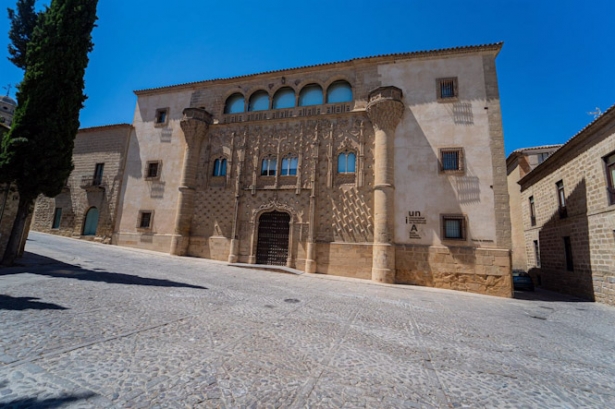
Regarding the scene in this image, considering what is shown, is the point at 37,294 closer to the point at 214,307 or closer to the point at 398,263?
the point at 214,307

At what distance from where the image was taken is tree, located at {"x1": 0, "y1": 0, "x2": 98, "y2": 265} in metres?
8.56

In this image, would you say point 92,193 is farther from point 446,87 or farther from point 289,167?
point 446,87

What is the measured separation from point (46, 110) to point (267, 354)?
10936 mm

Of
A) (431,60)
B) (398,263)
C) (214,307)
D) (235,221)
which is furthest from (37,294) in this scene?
(431,60)

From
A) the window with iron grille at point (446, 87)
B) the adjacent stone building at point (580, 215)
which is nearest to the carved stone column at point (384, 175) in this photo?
the window with iron grille at point (446, 87)

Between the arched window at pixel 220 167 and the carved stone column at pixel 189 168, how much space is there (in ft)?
4.23

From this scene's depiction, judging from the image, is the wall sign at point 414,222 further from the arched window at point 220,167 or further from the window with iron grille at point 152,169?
the window with iron grille at point 152,169

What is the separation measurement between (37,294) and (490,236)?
48.5 ft

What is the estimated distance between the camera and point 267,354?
11.2 ft

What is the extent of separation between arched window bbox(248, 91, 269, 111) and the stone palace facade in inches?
2.9

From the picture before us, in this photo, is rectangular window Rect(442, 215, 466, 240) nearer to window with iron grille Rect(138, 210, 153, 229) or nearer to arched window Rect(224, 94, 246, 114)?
arched window Rect(224, 94, 246, 114)

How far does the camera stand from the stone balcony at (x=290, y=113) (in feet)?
49.1

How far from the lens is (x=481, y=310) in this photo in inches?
309

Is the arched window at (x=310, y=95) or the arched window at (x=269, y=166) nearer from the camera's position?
the arched window at (x=269, y=166)
